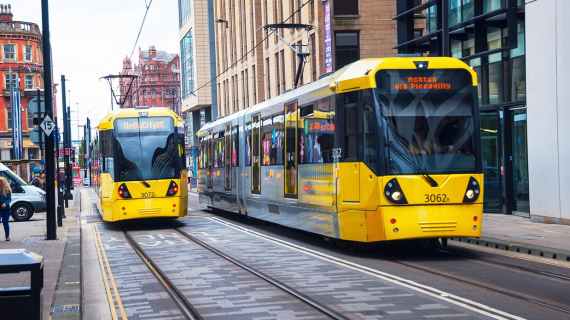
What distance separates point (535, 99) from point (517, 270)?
9228 mm

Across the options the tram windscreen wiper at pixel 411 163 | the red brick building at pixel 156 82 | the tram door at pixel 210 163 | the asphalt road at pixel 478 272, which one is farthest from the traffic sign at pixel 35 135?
the red brick building at pixel 156 82

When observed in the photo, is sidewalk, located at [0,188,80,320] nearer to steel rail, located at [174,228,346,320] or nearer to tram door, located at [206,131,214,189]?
steel rail, located at [174,228,346,320]

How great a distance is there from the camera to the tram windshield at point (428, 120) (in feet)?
40.9

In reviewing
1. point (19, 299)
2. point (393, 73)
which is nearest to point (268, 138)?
point (393, 73)

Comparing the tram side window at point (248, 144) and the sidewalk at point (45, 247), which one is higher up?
the tram side window at point (248, 144)

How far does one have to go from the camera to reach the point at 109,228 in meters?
22.0

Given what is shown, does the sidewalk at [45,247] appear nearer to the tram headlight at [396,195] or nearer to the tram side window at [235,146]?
the tram side window at [235,146]

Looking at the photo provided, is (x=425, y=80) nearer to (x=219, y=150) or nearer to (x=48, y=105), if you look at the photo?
(x=48, y=105)

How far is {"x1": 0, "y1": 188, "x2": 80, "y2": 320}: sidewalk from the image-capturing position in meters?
10.1

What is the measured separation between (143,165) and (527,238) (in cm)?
1003

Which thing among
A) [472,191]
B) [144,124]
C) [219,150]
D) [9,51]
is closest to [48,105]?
[144,124]

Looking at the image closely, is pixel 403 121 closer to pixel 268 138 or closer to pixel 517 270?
pixel 517 270

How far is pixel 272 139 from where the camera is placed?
18.0m

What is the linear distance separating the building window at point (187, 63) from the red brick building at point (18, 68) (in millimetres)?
16660
